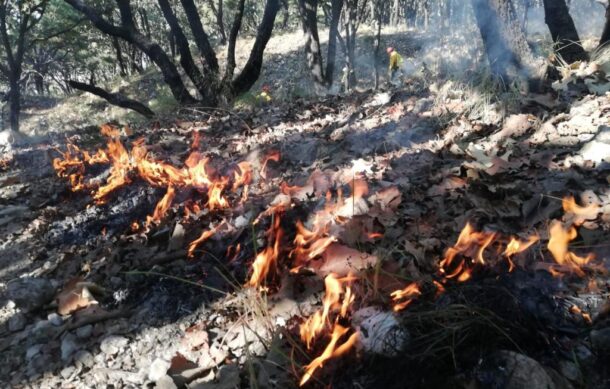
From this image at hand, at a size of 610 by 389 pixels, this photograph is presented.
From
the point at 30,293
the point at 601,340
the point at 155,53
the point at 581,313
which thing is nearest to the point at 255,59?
the point at 155,53

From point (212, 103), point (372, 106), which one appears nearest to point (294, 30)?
point (212, 103)

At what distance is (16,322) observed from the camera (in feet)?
9.84

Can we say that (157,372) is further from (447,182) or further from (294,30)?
(294,30)

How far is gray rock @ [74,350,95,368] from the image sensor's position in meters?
2.55

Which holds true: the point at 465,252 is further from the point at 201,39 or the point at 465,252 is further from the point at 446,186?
the point at 201,39

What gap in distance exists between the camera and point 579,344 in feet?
5.79

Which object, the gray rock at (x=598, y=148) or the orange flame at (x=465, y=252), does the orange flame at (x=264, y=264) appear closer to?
the orange flame at (x=465, y=252)

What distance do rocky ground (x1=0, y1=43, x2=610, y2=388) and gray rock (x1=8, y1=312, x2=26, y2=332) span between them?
0.05 ft

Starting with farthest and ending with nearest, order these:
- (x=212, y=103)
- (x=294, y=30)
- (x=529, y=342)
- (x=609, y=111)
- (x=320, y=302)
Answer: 1. (x=294, y=30)
2. (x=212, y=103)
3. (x=609, y=111)
4. (x=320, y=302)
5. (x=529, y=342)

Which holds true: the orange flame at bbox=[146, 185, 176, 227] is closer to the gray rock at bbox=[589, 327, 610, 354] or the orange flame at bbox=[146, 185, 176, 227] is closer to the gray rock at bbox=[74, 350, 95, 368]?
the gray rock at bbox=[74, 350, 95, 368]

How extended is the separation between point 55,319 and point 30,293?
14.3 inches

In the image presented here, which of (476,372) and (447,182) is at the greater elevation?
(447,182)

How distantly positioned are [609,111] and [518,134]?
0.75m

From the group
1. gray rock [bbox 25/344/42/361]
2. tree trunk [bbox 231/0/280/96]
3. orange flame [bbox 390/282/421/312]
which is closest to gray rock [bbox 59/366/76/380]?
gray rock [bbox 25/344/42/361]
